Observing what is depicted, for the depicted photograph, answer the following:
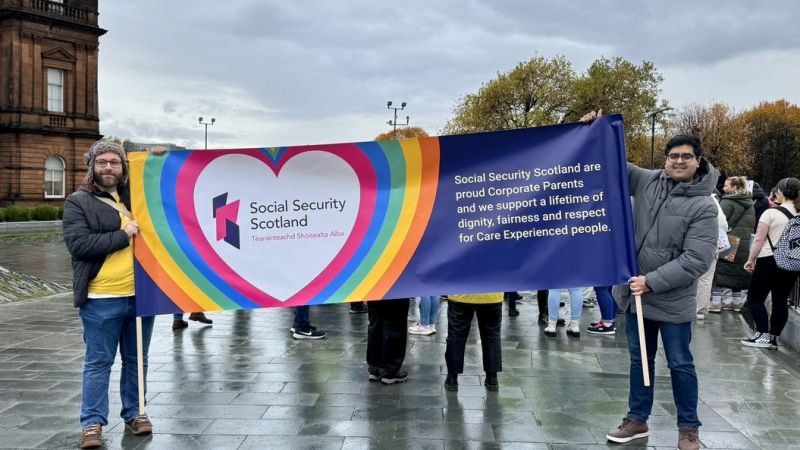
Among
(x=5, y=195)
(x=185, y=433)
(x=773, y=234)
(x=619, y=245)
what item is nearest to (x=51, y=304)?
(x=185, y=433)

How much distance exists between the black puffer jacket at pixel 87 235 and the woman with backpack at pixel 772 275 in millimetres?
6834

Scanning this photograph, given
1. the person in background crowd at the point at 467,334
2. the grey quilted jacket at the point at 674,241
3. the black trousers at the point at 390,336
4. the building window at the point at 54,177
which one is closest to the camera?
the grey quilted jacket at the point at 674,241

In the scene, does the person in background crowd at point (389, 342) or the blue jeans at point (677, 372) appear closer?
the blue jeans at point (677, 372)

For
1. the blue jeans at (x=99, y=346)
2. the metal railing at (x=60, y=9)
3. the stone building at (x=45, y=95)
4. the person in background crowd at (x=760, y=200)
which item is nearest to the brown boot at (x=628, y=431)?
the blue jeans at (x=99, y=346)

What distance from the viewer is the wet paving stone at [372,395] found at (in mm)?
4453

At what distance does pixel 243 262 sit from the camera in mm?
4703

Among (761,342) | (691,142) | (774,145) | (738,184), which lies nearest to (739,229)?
(738,184)

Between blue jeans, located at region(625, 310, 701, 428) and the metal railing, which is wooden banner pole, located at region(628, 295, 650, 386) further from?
the metal railing

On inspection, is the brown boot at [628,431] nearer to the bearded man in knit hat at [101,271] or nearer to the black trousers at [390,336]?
the black trousers at [390,336]

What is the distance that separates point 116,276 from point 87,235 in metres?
0.35

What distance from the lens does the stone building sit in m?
38.9

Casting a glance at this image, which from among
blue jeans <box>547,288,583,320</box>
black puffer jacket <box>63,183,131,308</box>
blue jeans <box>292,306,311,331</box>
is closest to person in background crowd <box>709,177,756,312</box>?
blue jeans <box>547,288,583,320</box>

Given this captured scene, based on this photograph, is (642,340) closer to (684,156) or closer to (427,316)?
(684,156)

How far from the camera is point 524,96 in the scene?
46.8m
